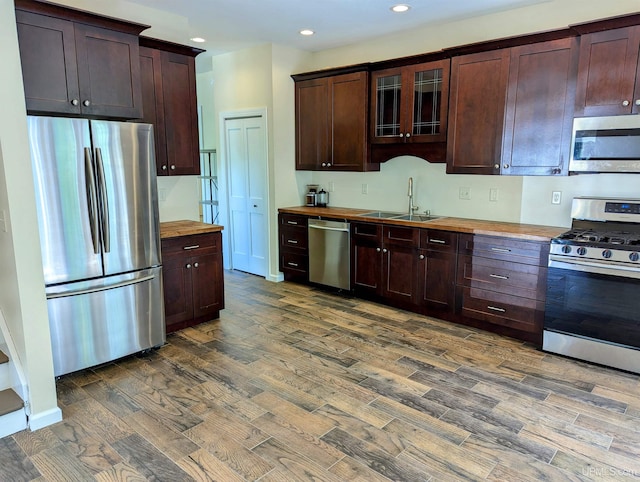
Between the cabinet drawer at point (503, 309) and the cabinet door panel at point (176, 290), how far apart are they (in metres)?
2.47

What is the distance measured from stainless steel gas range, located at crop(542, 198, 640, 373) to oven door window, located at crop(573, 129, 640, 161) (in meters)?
0.38

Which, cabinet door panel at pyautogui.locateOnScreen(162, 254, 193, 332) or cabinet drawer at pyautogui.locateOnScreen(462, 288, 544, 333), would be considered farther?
cabinet door panel at pyautogui.locateOnScreen(162, 254, 193, 332)

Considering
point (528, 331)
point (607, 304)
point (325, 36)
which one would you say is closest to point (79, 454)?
point (528, 331)

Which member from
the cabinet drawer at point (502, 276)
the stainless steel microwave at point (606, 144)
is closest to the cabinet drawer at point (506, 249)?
the cabinet drawer at point (502, 276)

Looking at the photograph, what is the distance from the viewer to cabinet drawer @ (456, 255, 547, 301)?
11.2 ft

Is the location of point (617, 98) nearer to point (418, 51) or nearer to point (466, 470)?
point (418, 51)

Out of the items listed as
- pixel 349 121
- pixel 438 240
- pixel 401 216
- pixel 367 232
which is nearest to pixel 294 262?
pixel 367 232

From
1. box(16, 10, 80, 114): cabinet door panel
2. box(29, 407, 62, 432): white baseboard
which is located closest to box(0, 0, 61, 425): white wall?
box(29, 407, 62, 432): white baseboard

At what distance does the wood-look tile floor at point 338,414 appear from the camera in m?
2.13

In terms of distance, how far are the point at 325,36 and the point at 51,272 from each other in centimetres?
366

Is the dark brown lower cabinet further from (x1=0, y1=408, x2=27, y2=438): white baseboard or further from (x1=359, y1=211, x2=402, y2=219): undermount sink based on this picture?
(x1=359, y1=211, x2=402, y2=219): undermount sink

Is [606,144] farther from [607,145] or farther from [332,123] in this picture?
[332,123]

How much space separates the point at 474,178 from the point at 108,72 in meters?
3.34

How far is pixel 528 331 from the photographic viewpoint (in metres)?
3.50
